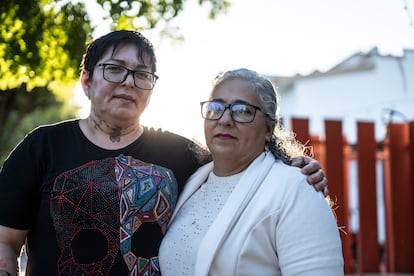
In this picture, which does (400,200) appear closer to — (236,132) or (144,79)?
(236,132)

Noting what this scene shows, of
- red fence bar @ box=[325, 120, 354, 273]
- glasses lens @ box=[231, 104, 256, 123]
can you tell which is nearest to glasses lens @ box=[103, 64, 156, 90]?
glasses lens @ box=[231, 104, 256, 123]

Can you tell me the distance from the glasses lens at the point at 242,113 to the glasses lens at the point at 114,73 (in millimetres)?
578

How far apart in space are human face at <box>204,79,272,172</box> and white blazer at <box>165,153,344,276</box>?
21 centimetres

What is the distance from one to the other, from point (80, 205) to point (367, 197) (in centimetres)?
515

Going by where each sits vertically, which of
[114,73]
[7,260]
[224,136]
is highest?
[114,73]

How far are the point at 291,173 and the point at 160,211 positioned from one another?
2.34 ft

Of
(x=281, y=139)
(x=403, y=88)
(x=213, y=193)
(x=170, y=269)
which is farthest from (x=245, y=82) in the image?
(x=403, y=88)

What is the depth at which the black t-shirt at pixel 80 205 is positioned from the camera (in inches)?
97.9

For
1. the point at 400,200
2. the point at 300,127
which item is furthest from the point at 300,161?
the point at 400,200

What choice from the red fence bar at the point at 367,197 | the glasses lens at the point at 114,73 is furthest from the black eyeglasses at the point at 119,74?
the red fence bar at the point at 367,197

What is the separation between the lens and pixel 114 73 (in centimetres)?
262

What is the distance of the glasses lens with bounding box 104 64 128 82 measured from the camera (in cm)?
260

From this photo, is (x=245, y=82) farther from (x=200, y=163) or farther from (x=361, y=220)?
(x=361, y=220)

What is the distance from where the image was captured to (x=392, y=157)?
23.0ft
